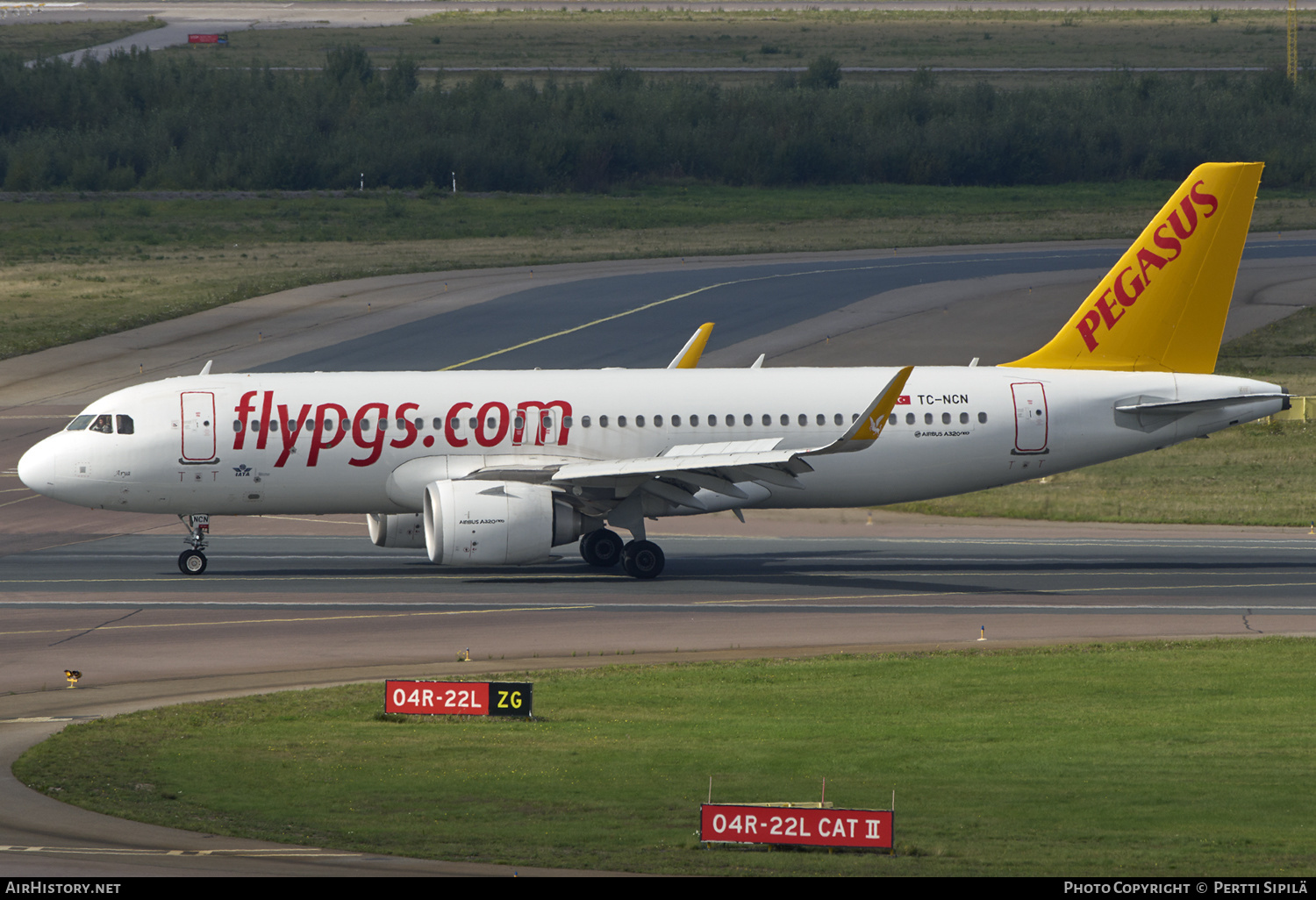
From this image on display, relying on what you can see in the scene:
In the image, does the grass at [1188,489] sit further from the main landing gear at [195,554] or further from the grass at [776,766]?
the main landing gear at [195,554]

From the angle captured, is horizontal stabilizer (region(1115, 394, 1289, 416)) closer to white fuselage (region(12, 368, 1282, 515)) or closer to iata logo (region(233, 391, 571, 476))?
white fuselage (region(12, 368, 1282, 515))

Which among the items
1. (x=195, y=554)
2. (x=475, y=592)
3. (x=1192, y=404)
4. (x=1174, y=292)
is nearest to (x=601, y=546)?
(x=475, y=592)

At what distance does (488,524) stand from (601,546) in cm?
421

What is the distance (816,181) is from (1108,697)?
349 ft

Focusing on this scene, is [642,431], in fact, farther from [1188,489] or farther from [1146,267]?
[1188,489]

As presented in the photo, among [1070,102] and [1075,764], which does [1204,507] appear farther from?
[1070,102]

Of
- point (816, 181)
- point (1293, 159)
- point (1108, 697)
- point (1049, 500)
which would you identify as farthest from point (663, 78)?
point (1108, 697)

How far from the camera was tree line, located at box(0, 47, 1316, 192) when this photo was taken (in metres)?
126

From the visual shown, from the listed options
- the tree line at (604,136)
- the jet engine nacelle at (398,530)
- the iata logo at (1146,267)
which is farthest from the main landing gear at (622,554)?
the tree line at (604,136)

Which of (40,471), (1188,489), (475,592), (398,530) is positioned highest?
(40,471)

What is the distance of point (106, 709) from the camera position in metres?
24.4

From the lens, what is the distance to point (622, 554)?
39.0 meters
